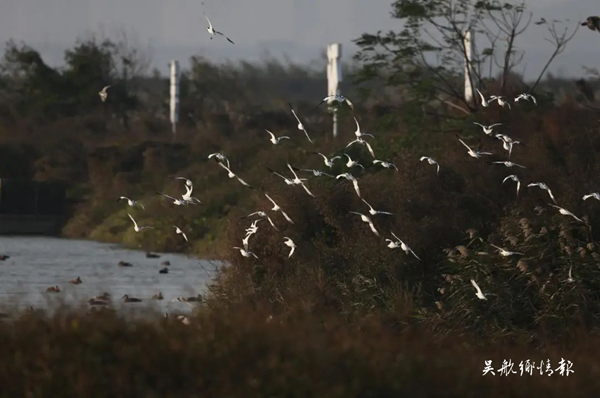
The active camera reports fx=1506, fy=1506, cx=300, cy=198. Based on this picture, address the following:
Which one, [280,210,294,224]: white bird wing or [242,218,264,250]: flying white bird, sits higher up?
[280,210,294,224]: white bird wing

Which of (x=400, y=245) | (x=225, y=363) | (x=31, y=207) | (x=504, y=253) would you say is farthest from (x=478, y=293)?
(x=31, y=207)

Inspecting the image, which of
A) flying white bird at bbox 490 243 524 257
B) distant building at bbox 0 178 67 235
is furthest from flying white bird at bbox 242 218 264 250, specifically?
distant building at bbox 0 178 67 235

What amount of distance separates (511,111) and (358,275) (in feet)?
27.7

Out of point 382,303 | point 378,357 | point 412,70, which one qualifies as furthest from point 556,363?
point 412,70

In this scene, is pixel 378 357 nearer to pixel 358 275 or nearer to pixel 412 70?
pixel 358 275

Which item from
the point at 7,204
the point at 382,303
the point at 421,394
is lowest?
the point at 7,204

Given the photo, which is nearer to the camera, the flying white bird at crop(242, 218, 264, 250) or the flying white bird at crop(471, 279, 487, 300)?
the flying white bird at crop(471, 279, 487, 300)

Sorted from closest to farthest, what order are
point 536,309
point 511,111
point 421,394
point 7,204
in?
point 421,394
point 536,309
point 511,111
point 7,204

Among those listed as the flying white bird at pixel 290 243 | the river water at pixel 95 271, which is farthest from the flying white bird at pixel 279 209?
the river water at pixel 95 271

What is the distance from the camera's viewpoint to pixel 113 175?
1801 inches

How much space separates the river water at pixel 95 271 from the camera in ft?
79.3

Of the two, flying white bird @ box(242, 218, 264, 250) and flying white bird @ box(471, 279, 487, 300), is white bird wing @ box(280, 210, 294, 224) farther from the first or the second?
flying white bird @ box(471, 279, 487, 300)

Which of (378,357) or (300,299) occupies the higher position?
(378,357)

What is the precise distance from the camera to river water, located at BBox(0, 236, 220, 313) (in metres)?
24.2
